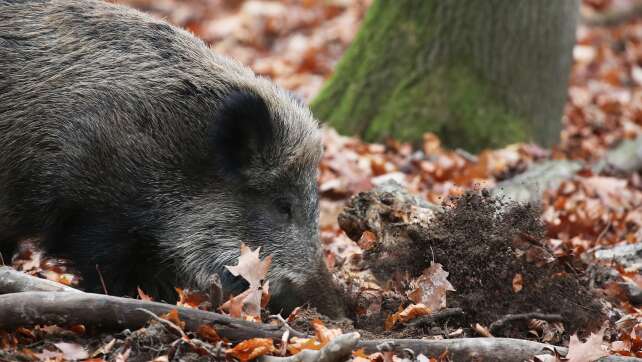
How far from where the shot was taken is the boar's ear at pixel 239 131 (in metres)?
5.11

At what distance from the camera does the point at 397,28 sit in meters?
8.92

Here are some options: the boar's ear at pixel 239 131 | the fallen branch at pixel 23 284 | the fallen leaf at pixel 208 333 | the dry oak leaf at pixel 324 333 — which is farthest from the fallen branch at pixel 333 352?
the boar's ear at pixel 239 131

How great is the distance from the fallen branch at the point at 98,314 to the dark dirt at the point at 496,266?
3.48ft

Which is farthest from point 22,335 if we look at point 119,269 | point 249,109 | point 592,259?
point 592,259

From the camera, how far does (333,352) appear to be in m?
3.63

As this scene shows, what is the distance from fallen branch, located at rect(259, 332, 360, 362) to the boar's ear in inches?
70.4

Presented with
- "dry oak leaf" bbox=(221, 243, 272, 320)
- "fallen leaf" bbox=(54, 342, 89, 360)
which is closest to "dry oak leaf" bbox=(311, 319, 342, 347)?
"dry oak leaf" bbox=(221, 243, 272, 320)

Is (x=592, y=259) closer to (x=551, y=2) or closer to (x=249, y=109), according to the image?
(x=249, y=109)

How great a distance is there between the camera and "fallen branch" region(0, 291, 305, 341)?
381 centimetres

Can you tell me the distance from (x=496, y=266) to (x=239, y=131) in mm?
1629

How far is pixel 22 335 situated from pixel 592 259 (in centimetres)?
352

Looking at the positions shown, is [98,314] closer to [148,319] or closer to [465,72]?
[148,319]

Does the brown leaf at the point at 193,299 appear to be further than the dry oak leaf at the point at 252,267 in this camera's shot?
No

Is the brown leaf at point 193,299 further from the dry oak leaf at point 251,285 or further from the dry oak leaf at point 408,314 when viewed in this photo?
A: the dry oak leaf at point 408,314
